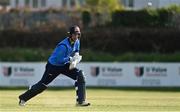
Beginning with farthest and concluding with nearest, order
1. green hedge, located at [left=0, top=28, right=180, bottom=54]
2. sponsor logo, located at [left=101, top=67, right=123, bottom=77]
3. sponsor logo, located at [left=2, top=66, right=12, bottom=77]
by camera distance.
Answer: green hedge, located at [left=0, top=28, right=180, bottom=54]
sponsor logo, located at [left=2, top=66, right=12, bottom=77]
sponsor logo, located at [left=101, top=67, right=123, bottom=77]

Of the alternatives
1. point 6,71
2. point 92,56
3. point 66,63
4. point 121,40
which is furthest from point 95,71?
point 66,63

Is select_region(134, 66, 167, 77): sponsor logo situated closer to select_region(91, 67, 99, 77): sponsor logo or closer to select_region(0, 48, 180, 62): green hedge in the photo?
select_region(91, 67, 99, 77): sponsor logo

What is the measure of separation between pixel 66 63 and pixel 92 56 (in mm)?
22575

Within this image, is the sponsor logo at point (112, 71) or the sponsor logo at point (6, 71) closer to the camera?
the sponsor logo at point (112, 71)

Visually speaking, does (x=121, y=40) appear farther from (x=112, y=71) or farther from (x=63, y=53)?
(x=63, y=53)

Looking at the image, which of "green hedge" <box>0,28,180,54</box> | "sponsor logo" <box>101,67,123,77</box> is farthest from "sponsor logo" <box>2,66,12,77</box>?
"green hedge" <box>0,28,180,54</box>

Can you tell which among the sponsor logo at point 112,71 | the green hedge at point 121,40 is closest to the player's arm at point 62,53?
the sponsor logo at point 112,71

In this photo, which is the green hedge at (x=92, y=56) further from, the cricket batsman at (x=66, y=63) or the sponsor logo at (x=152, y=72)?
the cricket batsman at (x=66, y=63)

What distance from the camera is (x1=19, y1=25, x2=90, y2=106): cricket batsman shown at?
1883 cm

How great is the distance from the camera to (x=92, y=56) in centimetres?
4159

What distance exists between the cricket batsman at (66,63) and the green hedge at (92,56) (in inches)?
820

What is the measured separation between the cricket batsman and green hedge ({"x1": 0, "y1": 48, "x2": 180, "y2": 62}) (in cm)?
2082

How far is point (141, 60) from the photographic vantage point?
40219mm

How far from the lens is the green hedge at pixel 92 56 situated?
1587 inches
